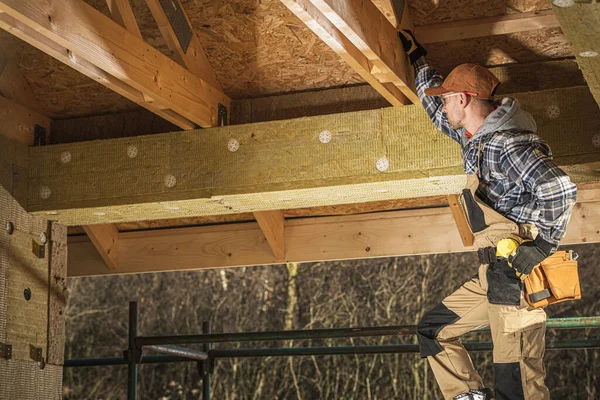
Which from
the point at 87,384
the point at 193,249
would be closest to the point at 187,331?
the point at 87,384

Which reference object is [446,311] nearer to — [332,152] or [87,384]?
[332,152]

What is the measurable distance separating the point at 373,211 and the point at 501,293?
2758mm

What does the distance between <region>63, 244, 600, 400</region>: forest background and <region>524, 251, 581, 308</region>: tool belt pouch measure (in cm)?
745

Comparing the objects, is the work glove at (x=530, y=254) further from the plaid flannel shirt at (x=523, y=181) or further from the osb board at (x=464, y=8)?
the osb board at (x=464, y=8)

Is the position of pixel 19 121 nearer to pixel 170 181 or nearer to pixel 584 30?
pixel 170 181

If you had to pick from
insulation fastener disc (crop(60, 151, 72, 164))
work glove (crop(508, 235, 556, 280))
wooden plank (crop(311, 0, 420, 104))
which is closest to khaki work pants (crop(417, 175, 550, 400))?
work glove (crop(508, 235, 556, 280))

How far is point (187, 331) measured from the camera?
478 inches

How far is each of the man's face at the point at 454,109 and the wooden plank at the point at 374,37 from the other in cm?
33

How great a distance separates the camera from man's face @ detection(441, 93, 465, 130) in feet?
12.0

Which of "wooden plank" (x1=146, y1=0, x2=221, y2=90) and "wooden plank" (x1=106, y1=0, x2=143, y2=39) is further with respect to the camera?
"wooden plank" (x1=146, y1=0, x2=221, y2=90)

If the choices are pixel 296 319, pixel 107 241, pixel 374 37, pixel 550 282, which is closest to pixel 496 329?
pixel 550 282

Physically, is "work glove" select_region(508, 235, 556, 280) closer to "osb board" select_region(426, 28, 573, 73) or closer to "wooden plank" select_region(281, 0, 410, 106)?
"wooden plank" select_region(281, 0, 410, 106)

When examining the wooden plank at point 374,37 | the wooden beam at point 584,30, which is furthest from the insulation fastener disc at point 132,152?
the wooden beam at point 584,30

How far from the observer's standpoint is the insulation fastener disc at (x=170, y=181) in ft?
15.2
